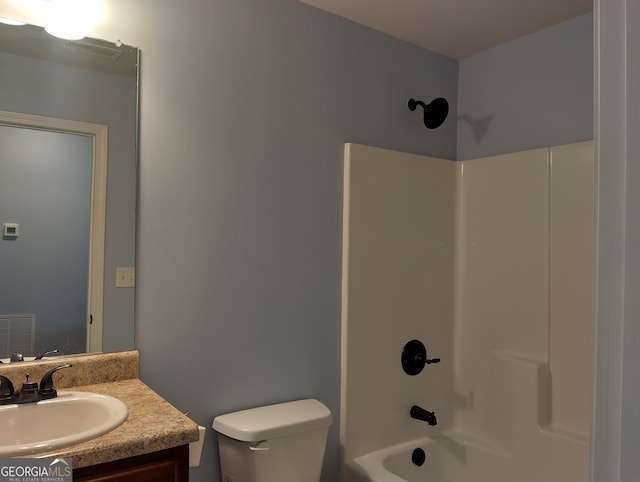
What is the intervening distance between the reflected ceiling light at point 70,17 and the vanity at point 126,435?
1025 millimetres

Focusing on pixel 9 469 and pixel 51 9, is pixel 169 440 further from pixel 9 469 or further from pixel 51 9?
pixel 51 9

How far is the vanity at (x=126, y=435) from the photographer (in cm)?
113

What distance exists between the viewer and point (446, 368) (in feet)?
8.57

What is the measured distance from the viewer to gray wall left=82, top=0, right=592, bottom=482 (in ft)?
5.77

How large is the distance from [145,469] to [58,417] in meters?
0.38

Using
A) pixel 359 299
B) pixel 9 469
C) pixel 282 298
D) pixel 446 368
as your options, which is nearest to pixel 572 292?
pixel 446 368

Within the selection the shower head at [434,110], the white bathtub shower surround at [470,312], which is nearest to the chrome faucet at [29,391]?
the white bathtub shower surround at [470,312]

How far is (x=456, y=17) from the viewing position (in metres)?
2.24

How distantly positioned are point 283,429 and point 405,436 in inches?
33.7

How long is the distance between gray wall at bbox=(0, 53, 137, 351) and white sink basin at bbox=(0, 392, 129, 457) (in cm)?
25

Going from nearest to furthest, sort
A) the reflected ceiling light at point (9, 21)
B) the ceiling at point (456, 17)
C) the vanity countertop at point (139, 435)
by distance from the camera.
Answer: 1. the vanity countertop at point (139, 435)
2. the reflected ceiling light at point (9, 21)
3. the ceiling at point (456, 17)

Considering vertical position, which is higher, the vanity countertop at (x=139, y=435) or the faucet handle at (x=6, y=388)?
the faucet handle at (x=6, y=388)

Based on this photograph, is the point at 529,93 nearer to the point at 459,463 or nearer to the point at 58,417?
the point at 459,463

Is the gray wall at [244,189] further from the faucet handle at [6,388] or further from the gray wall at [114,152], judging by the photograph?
the faucet handle at [6,388]
